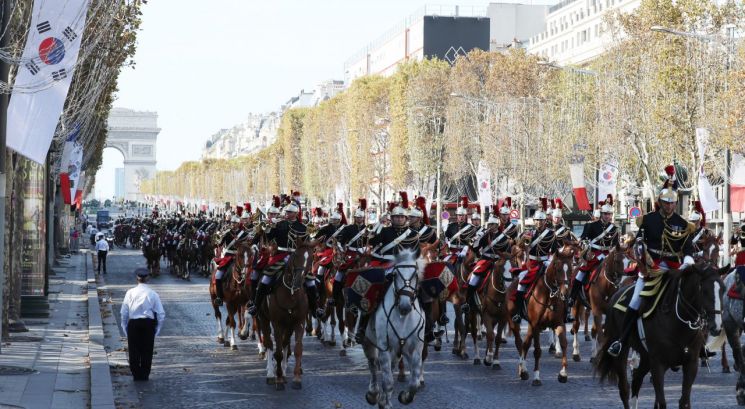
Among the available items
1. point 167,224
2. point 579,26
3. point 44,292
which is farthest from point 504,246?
point 579,26

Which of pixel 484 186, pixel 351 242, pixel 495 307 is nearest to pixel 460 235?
pixel 351 242

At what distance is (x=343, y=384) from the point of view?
18.7 meters

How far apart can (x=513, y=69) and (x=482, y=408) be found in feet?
195

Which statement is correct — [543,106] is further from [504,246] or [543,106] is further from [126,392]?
[126,392]

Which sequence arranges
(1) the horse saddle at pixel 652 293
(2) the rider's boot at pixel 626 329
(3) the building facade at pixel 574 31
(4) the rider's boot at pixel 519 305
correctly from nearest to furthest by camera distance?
1. (1) the horse saddle at pixel 652 293
2. (2) the rider's boot at pixel 626 329
3. (4) the rider's boot at pixel 519 305
4. (3) the building facade at pixel 574 31

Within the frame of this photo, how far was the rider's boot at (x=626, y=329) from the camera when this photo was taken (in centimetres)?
1480

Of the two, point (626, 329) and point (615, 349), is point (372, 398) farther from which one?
point (626, 329)

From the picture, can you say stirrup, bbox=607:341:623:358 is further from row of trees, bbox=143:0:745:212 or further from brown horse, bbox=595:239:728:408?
row of trees, bbox=143:0:745:212

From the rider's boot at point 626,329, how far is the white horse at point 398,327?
2254 mm

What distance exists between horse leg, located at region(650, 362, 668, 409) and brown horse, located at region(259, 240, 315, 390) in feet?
18.9

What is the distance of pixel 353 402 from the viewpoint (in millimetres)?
16812

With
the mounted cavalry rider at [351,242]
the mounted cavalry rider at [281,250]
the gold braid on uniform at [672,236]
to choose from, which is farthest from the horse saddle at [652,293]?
the mounted cavalry rider at [351,242]

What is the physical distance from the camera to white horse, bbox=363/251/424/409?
14.5 metres

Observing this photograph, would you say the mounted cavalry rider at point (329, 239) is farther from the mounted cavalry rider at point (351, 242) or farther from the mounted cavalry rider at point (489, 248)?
the mounted cavalry rider at point (489, 248)
